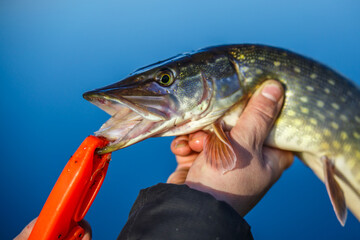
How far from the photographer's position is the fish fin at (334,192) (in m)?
0.80

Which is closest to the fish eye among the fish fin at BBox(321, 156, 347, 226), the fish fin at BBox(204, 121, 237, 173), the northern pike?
the northern pike

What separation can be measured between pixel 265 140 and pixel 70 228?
58 cm

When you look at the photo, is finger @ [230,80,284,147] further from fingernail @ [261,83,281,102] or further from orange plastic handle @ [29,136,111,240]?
orange plastic handle @ [29,136,111,240]

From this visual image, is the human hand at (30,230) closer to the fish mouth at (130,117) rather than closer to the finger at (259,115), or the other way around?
the fish mouth at (130,117)

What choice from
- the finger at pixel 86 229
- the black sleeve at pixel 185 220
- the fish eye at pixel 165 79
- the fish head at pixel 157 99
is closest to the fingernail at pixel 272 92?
the fish head at pixel 157 99

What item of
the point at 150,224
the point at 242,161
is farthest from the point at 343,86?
the point at 150,224

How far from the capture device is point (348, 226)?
115 inches

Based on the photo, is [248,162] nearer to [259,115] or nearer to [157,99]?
[259,115]

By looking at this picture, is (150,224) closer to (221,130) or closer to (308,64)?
(221,130)

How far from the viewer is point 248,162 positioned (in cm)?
76

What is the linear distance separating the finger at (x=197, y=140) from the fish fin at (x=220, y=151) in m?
0.05

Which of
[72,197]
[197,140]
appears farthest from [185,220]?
[197,140]

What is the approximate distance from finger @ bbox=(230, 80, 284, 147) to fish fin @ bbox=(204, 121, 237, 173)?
0.04m

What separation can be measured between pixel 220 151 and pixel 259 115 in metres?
0.16
